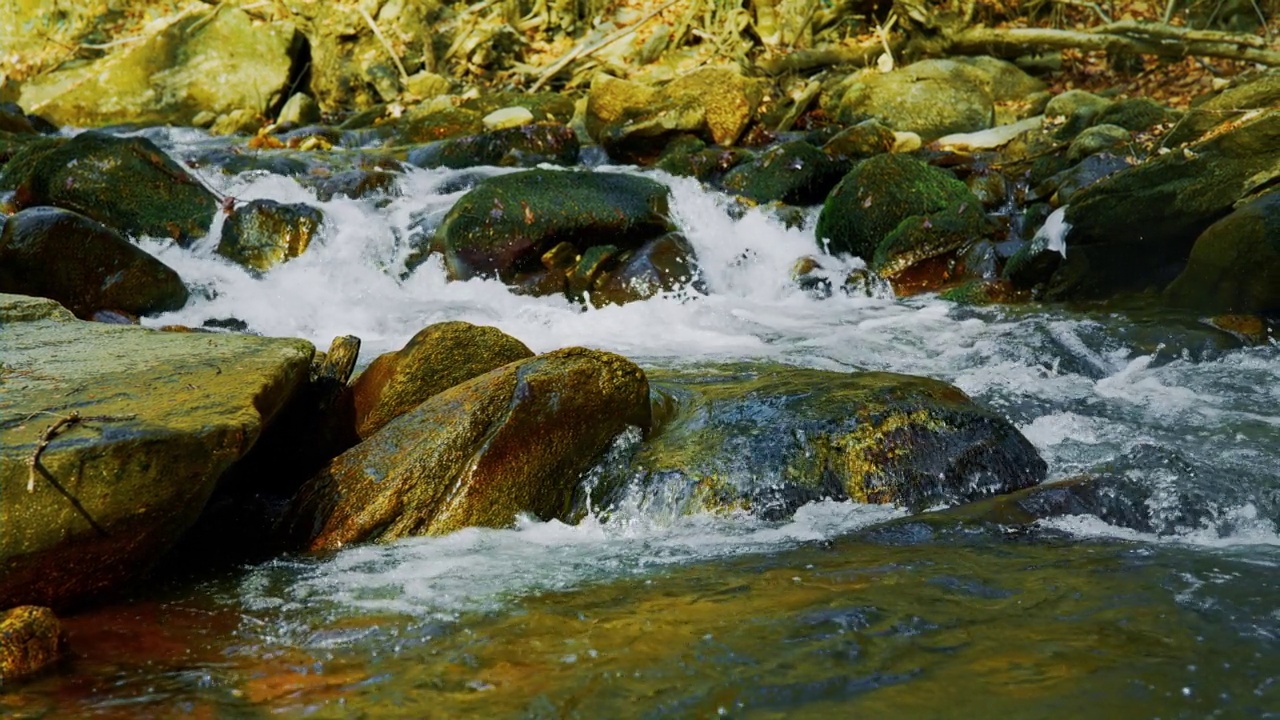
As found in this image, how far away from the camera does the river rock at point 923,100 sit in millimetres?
13180

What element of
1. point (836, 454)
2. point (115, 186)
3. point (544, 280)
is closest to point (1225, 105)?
point (544, 280)

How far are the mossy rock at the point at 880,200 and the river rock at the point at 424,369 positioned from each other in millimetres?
5205

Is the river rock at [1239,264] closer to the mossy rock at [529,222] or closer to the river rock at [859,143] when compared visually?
the mossy rock at [529,222]

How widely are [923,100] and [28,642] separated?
12417mm

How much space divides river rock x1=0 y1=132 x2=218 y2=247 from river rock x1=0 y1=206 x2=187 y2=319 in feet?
5.45

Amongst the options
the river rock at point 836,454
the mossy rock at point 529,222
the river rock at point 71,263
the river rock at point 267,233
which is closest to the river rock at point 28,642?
the river rock at point 836,454

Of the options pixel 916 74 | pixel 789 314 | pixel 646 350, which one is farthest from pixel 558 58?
pixel 646 350

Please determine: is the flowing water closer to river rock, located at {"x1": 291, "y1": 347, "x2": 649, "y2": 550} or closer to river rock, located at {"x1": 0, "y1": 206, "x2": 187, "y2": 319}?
river rock, located at {"x1": 291, "y1": 347, "x2": 649, "y2": 550}

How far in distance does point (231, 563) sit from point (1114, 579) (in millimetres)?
3059

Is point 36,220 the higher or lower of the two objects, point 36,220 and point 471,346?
the higher

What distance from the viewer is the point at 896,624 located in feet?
9.70

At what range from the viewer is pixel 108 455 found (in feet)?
10.7

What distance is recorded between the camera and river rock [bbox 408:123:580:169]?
39.2 ft

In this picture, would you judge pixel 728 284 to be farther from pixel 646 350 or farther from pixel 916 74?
pixel 916 74
